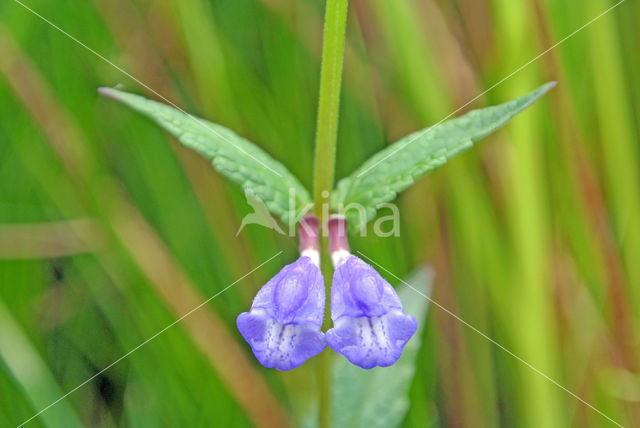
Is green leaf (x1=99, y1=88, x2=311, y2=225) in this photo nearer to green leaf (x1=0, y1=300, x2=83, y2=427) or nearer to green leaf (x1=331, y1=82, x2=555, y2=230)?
green leaf (x1=331, y1=82, x2=555, y2=230)

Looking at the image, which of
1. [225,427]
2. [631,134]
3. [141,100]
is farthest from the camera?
[631,134]

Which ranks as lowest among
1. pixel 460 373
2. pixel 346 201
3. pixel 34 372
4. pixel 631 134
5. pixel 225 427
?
pixel 460 373

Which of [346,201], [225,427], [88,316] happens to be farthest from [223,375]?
[346,201]

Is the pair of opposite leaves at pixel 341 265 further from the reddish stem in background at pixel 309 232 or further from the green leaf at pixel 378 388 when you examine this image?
the green leaf at pixel 378 388

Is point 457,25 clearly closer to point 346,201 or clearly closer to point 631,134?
point 631,134

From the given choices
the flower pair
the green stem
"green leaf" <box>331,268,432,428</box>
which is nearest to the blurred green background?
"green leaf" <box>331,268,432,428</box>
